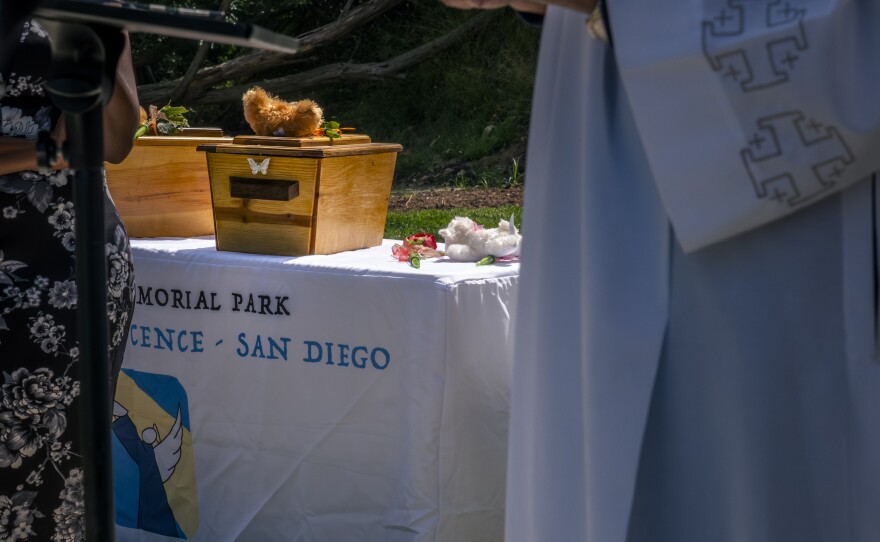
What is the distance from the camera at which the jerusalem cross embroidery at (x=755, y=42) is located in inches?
54.2

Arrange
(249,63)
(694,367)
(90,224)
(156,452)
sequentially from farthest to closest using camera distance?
1. (249,63)
2. (156,452)
3. (694,367)
4. (90,224)

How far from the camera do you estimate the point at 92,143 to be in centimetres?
112

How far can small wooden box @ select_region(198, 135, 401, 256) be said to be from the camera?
116 inches

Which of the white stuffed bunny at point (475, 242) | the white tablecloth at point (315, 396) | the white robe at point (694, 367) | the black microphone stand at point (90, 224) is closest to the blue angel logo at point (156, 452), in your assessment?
the white tablecloth at point (315, 396)

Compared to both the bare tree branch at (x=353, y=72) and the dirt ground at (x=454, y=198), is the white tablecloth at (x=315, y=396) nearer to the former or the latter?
the dirt ground at (x=454, y=198)

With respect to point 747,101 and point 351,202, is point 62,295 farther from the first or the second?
point 747,101

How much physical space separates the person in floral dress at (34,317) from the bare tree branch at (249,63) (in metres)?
7.69

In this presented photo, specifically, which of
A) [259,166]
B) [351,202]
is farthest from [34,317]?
[351,202]

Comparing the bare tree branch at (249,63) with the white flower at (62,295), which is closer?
the white flower at (62,295)

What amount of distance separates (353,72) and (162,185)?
268 inches

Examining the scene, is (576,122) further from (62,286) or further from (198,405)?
(198,405)

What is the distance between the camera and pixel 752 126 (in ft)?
4.61

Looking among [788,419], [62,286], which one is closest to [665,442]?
[788,419]

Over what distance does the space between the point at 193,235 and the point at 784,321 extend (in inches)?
91.8
